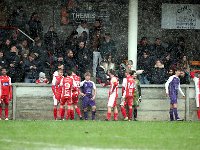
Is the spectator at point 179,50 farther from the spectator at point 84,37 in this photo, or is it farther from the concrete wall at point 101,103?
the spectator at point 84,37

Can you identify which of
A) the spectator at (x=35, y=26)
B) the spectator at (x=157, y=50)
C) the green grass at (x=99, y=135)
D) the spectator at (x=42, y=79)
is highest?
the spectator at (x=35, y=26)

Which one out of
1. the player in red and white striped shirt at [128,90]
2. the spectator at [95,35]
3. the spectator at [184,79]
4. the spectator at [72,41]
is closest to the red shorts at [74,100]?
the player in red and white striped shirt at [128,90]

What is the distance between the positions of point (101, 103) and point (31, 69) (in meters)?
2.65

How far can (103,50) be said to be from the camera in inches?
1197

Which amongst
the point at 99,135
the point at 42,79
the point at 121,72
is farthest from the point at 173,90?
the point at 99,135

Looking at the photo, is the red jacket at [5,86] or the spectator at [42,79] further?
the spectator at [42,79]

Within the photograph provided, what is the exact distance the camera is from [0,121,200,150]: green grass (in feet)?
61.1

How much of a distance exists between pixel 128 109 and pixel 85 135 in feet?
24.6

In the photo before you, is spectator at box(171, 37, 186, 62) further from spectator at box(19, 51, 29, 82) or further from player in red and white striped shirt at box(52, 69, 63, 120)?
spectator at box(19, 51, 29, 82)

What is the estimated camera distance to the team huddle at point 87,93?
27266 mm

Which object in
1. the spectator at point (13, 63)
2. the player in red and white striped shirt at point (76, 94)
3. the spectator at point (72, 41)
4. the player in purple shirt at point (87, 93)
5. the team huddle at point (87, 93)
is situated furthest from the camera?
the spectator at point (72, 41)

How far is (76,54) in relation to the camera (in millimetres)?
29328

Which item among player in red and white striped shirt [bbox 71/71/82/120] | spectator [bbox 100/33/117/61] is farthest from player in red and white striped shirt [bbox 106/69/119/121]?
spectator [bbox 100/33/117/61]

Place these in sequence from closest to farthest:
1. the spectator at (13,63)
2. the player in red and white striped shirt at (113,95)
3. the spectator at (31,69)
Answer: the player in red and white striped shirt at (113,95), the spectator at (13,63), the spectator at (31,69)
